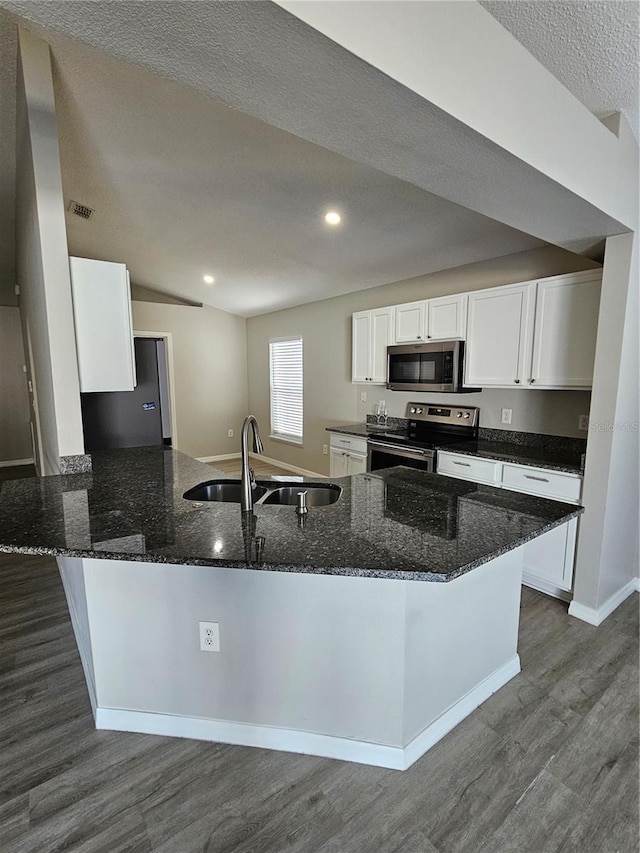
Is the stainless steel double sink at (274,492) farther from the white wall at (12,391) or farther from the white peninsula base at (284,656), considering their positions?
the white wall at (12,391)

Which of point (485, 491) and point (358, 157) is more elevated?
point (358, 157)

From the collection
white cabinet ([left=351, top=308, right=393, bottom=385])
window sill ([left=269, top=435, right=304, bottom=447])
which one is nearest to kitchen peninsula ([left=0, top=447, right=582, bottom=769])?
white cabinet ([left=351, top=308, right=393, bottom=385])

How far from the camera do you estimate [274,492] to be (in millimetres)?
2137

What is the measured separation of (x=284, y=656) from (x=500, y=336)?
261cm

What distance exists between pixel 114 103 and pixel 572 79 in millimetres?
2327

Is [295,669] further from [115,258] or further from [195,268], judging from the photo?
[115,258]

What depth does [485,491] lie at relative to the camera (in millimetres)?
1977

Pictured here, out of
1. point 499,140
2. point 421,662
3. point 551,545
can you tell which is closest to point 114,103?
point 499,140

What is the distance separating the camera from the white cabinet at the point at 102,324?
2201mm

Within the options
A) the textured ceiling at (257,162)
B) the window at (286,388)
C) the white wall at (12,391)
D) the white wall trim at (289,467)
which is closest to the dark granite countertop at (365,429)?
the white wall trim at (289,467)

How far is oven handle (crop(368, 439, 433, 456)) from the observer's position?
3.45m

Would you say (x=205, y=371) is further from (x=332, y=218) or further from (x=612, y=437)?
(x=612, y=437)

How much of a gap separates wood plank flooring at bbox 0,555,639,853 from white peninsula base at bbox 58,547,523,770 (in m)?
0.08

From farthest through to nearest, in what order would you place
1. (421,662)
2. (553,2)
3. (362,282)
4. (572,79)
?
(362,282) → (572,79) → (421,662) → (553,2)
